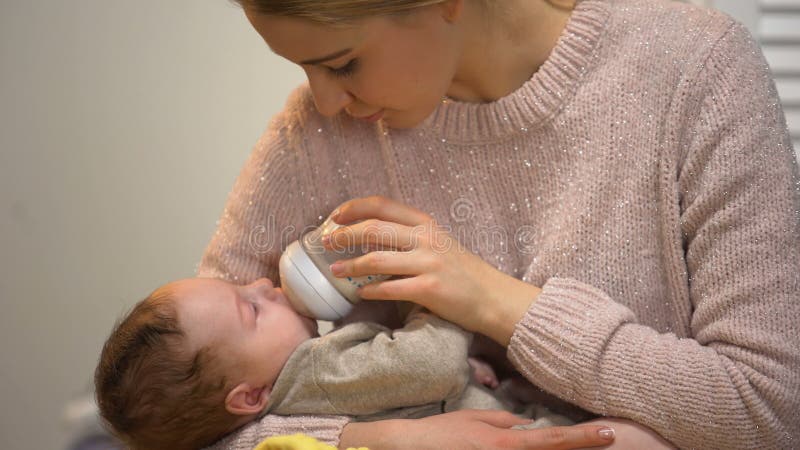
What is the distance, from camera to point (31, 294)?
1.91 m

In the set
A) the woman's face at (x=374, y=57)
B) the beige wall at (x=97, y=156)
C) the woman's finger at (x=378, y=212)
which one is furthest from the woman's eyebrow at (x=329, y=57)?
the beige wall at (x=97, y=156)

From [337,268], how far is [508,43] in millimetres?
428

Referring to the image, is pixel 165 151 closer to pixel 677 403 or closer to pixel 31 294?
pixel 31 294

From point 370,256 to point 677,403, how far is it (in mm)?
463

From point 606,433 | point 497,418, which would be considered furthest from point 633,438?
point 497,418

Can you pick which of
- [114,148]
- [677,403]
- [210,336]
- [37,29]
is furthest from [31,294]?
[677,403]

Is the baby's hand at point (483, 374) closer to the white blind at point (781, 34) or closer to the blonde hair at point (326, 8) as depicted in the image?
the blonde hair at point (326, 8)

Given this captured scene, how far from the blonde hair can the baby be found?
45 cm

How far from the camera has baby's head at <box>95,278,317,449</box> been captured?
1199mm

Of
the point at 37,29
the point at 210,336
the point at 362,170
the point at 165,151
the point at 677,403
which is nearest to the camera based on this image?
the point at 677,403

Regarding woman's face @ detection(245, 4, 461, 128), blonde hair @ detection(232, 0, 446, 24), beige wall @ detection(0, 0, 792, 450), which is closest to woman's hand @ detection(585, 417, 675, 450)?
woman's face @ detection(245, 4, 461, 128)

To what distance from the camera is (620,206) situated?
121cm

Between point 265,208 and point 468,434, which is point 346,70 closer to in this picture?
point 265,208

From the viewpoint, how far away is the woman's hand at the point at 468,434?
43.3 inches
